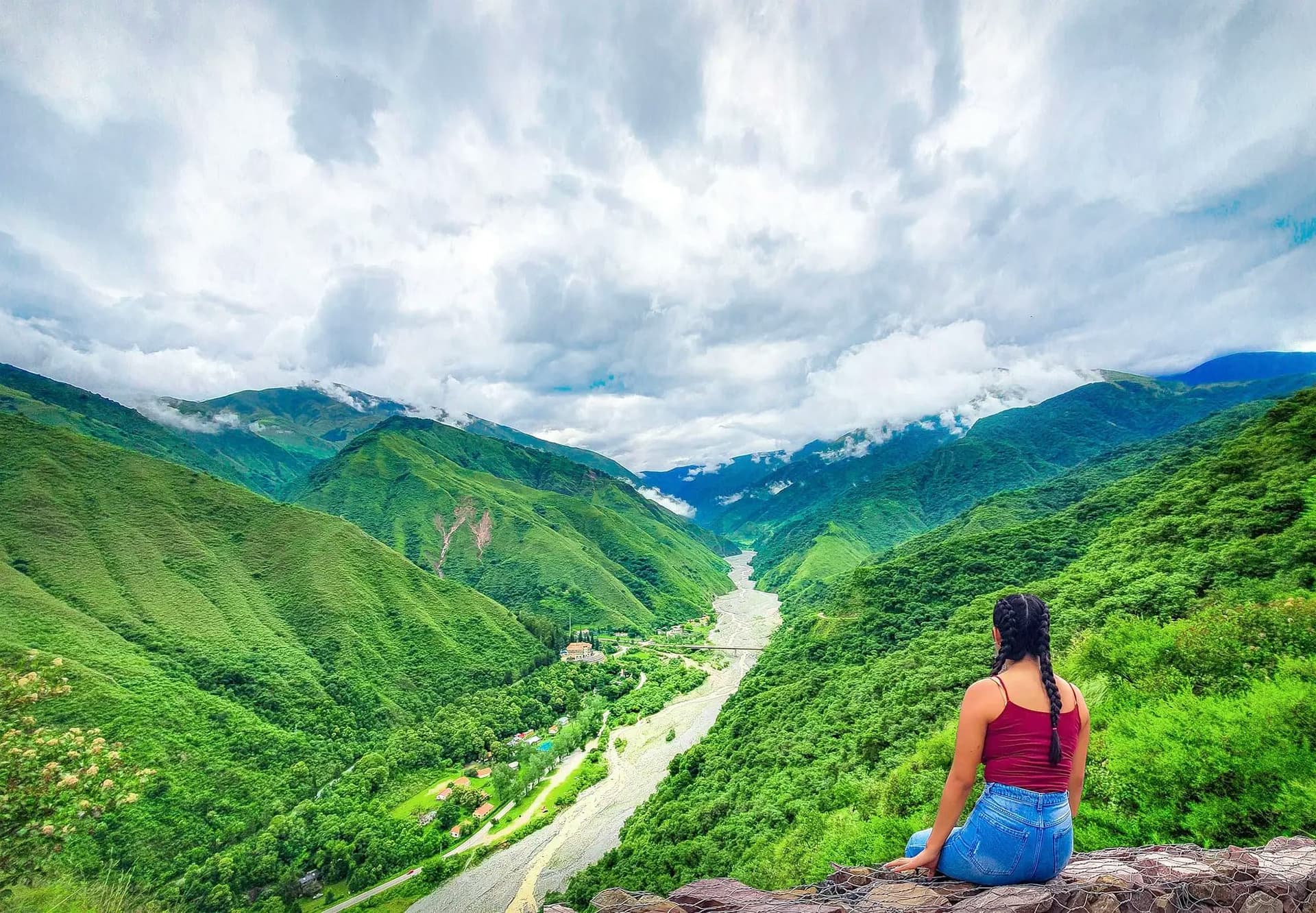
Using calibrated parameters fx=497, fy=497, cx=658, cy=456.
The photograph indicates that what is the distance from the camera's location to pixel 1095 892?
433cm

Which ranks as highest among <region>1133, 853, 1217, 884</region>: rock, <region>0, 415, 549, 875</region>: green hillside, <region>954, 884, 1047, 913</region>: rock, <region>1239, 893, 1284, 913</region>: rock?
<region>1239, 893, 1284, 913</region>: rock

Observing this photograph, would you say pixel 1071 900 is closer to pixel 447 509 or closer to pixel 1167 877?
pixel 1167 877

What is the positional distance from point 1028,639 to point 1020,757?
1.00m

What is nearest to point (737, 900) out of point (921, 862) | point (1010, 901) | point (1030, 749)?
point (921, 862)

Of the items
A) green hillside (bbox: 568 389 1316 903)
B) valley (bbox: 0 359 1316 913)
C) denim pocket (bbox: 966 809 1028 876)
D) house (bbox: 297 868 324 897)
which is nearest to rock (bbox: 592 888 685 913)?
denim pocket (bbox: 966 809 1028 876)

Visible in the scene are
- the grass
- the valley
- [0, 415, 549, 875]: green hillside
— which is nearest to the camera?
A: the valley

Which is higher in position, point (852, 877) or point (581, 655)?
point (852, 877)

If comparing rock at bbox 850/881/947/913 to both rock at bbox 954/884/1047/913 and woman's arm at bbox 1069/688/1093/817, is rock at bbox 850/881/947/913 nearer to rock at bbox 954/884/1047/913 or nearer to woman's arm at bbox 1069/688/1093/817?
rock at bbox 954/884/1047/913

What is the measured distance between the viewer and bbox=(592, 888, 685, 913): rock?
5453mm

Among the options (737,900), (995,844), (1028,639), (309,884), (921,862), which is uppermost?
(1028,639)

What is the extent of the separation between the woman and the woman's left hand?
1.18 ft

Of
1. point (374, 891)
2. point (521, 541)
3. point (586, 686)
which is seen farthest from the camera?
point (521, 541)

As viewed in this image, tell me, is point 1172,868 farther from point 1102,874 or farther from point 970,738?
point 970,738

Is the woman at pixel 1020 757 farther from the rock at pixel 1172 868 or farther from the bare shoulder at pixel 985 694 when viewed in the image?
the rock at pixel 1172 868
